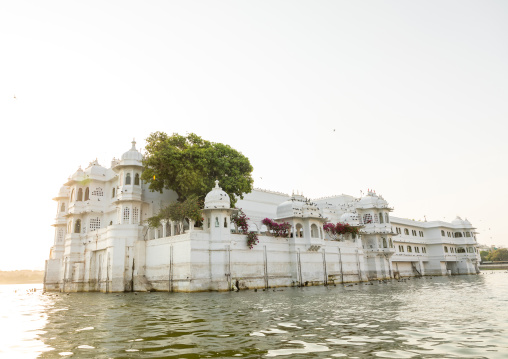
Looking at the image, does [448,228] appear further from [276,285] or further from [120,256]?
[120,256]

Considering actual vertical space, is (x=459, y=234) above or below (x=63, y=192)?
below

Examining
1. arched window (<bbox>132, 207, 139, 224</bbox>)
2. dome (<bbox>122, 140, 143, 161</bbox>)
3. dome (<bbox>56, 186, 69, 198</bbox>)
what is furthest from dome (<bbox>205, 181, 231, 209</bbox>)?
dome (<bbox>56, 186, 69, 198</bbox>)

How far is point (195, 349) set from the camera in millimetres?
8859

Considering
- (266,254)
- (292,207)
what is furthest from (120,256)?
(292,207)

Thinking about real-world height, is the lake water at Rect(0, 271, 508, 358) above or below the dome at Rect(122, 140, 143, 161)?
below

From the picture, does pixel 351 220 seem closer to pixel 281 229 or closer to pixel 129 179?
pixel 281 229

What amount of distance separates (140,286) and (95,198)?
17.8 m

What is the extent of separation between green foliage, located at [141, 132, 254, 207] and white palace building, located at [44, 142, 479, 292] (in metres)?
2.59

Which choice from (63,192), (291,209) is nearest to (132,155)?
(63,192)

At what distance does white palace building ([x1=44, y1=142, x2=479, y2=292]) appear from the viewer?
33812 millimetres

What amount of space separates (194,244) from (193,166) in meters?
8.92

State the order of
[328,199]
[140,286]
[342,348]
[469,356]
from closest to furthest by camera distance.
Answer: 1. [469,356]
2. [342,348]
3. [140,286]
4. [328,199]

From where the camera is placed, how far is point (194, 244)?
32.5 m

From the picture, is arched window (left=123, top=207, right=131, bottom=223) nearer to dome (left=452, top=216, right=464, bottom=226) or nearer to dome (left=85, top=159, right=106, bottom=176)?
dome (left=85, top=159, right=106, bottom=176)
